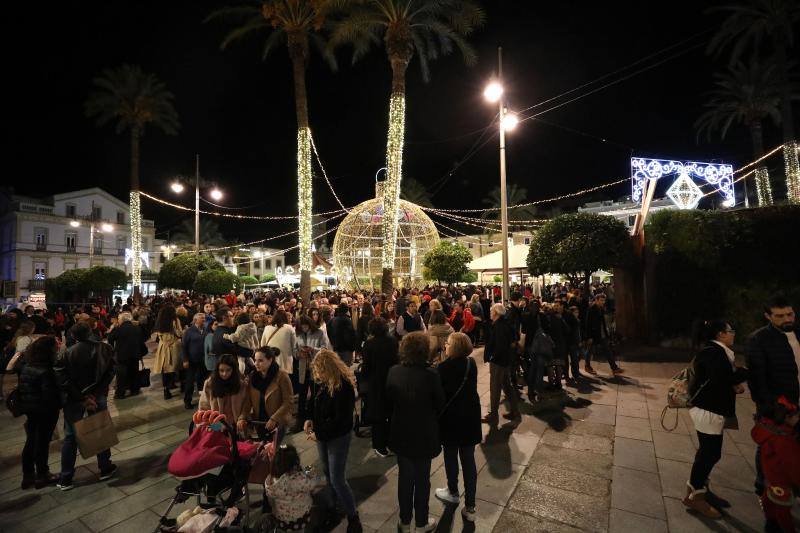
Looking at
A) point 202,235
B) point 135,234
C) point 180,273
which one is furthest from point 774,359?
point 202,235

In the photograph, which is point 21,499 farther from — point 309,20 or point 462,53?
point 462,53

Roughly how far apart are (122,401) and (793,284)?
50.1 feet

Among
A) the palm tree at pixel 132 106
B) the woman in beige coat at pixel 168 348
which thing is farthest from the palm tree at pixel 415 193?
the woman in beige coat at pixel 168 348

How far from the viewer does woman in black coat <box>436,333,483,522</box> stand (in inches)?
135

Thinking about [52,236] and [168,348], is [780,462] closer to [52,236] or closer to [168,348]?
[168,348]

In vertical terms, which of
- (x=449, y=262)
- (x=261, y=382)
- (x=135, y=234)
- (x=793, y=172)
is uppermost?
(x=793, y=172)

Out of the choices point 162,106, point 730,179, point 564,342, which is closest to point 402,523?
point 564,342

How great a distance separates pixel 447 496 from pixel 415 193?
37485 mm

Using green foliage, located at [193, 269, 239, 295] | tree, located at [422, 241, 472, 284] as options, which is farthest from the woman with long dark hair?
green foliage, located at [193, 269, 239, 295]

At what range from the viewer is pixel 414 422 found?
3.14 m

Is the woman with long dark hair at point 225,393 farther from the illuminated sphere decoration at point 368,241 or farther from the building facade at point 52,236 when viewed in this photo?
the building facade at point 52,236

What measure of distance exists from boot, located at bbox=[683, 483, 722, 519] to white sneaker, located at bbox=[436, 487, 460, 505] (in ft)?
7.09

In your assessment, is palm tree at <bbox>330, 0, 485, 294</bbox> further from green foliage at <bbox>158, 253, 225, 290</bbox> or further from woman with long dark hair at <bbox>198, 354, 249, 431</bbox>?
green foliage at <bbox>158, 253, 225, 290</bbox>

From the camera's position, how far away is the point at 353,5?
13.7 m
